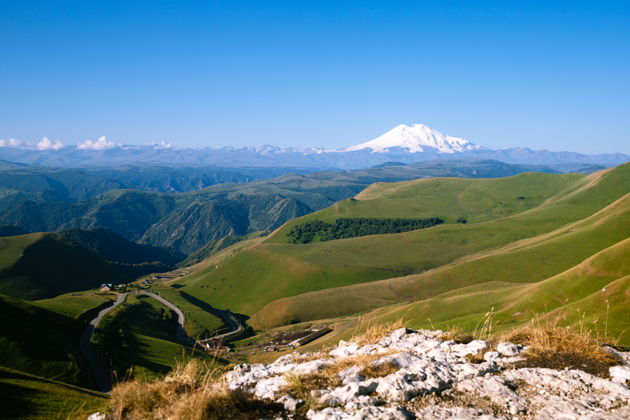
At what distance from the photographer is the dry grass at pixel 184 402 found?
24.9ft

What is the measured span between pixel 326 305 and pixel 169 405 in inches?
5654

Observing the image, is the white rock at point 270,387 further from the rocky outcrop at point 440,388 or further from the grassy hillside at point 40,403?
the grassy hillside at point 40,403

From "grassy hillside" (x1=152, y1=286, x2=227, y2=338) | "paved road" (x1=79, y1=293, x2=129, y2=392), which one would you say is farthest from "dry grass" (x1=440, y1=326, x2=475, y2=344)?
"grassy hillside" (x1=152, y1=286, x2=227, y2=338)

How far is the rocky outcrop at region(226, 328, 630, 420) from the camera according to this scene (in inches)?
312

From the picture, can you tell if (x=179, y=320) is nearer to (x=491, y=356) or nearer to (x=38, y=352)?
(x=38, y=352)

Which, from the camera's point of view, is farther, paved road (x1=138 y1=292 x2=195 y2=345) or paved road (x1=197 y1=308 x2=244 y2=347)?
paved road (x1=197 y1=308 x2=244 y2=347)

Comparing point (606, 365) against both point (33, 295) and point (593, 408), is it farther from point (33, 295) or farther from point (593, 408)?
point (33, 295)

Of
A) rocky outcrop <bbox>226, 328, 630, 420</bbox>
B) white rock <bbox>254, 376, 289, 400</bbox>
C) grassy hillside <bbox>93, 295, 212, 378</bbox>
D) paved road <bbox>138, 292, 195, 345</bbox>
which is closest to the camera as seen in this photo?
Answer: rocky outcrop <bbox>226, 328, 630, 420</bbox>

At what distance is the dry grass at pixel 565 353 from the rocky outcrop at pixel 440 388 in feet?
0.88

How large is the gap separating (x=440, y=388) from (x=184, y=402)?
17.9ft

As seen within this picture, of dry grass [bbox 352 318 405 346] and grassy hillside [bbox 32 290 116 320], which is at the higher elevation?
dry grass [bbox 352 318 405 346]

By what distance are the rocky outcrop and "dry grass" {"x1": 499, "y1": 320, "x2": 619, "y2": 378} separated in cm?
27

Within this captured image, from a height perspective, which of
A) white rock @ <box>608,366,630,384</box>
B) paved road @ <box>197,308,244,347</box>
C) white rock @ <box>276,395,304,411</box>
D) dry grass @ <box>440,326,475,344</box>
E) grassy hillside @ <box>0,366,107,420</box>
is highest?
white rock @ <box>608,366,630,384</box>

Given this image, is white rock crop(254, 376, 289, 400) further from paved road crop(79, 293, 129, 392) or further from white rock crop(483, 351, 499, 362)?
paved road crop(79, 293, 129, 392)
